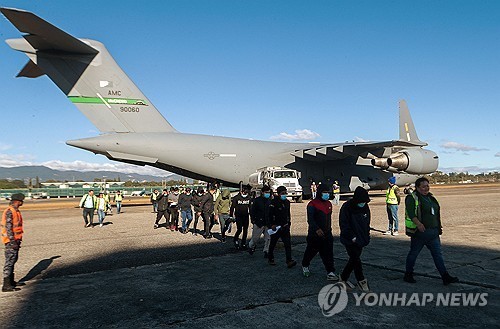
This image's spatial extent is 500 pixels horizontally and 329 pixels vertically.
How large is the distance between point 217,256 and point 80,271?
3069 millimetres

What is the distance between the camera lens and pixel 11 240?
679 cm

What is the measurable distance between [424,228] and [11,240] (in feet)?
23.9

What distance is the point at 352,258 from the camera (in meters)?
6.00

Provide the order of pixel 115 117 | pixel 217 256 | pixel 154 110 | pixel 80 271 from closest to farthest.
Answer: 1. pixel 80 271
2. pixel 217 256
3. pixel 115 117
4. pixel 154 110

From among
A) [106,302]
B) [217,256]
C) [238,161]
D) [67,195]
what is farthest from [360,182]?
[67,195]

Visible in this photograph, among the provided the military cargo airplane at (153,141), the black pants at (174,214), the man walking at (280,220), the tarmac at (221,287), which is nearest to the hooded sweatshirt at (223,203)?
the tarmac at (221,287)

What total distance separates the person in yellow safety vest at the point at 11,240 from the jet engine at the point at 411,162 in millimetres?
22470

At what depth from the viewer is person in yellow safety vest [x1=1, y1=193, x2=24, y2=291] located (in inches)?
259

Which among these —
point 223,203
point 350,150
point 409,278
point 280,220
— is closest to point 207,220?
point 223,203

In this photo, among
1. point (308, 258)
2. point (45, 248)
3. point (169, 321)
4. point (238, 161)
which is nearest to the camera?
point (169, 321)

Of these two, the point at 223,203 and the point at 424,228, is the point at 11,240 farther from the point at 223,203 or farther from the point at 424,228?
the point at 424,228

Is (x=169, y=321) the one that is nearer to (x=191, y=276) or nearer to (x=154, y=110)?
(x=191, y=276)

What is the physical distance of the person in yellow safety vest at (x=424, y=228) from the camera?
624 centimetres

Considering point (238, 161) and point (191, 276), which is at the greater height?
point (238, 161)
